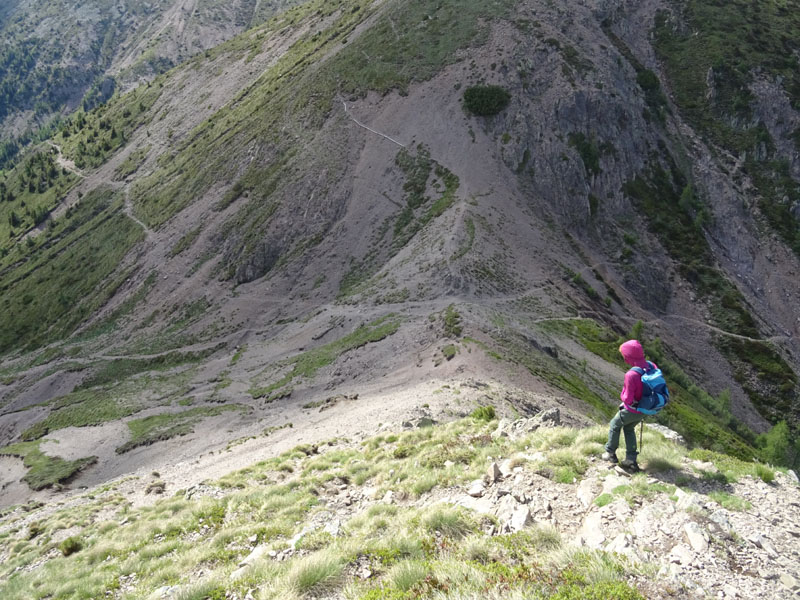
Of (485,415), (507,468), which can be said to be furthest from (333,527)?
(485,415)

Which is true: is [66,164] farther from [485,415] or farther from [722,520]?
[722,520]

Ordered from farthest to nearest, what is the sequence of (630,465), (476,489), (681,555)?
(476,489) < (630,465) < (681,555)

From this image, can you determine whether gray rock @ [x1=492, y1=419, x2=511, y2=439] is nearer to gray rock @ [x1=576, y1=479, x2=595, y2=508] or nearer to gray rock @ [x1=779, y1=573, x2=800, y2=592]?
gray rock @ [x1=576, y1=479, x2=595, y2=508]

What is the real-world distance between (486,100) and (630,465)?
8354cm

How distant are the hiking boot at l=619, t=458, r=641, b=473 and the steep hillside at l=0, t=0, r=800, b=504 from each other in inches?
625

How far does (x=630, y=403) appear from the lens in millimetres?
12062

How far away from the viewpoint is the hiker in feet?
38.7

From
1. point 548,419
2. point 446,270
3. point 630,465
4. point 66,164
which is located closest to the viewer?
point 630,465

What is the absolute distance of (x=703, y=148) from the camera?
95.8 metres

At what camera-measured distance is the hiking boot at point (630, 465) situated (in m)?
12.3

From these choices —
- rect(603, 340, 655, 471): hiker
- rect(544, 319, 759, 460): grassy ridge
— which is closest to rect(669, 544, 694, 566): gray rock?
rect(603, 340, 655, 471): hiker

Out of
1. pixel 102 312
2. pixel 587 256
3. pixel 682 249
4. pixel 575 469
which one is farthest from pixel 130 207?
pixel 575 469

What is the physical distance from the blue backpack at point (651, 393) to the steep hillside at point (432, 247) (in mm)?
16615

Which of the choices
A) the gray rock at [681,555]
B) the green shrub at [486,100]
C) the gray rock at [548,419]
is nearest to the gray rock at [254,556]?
the gray rock at [681,555]
